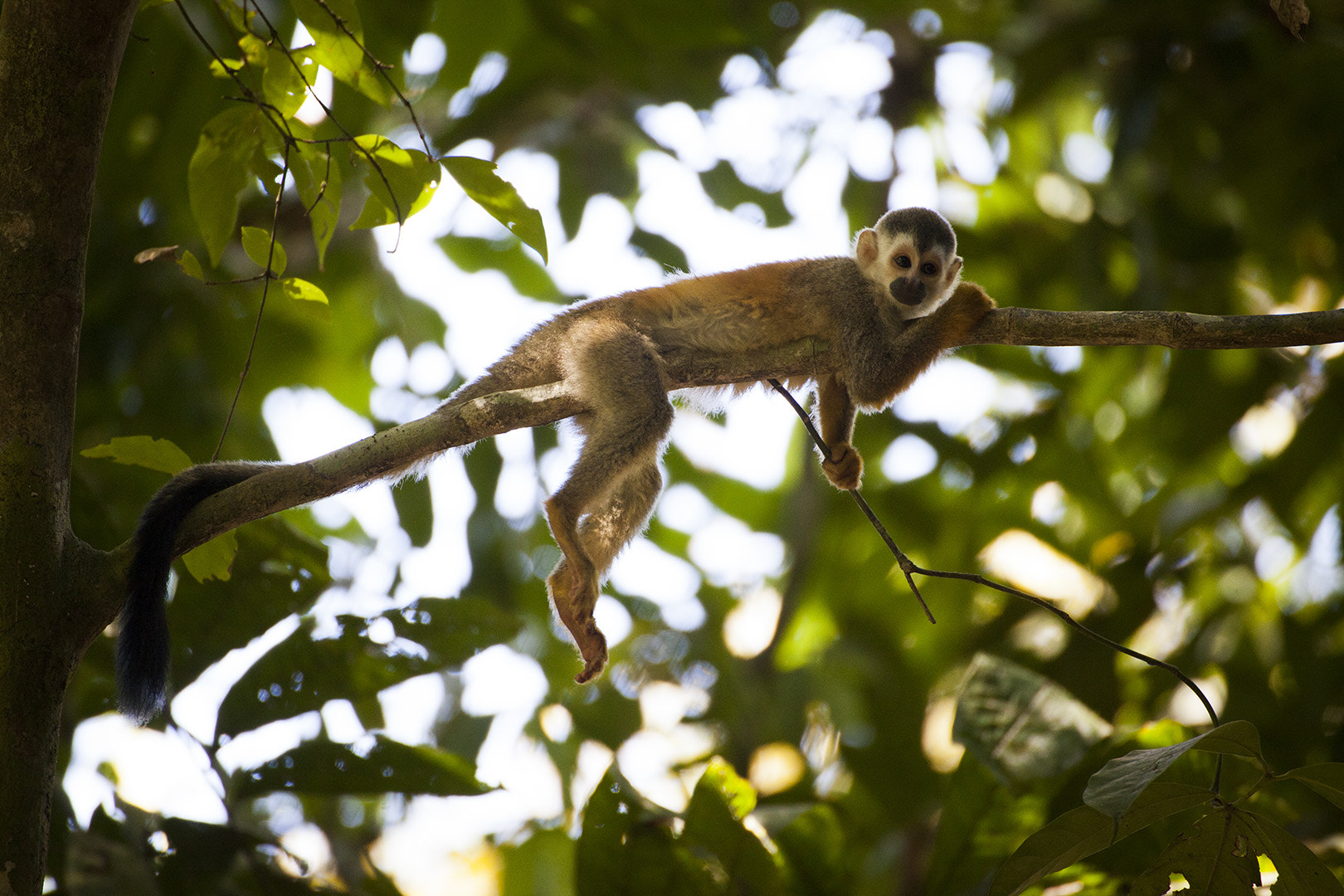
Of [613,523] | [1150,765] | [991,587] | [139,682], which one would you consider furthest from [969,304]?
[139,682]

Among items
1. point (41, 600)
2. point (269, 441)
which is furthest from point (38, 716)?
point (269, 441)

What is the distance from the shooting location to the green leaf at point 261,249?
7.27 ft

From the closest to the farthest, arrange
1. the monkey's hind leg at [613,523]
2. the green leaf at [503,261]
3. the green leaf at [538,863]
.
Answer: the monkey's hind leg at [613,523], the green leaf at [538,863], the green leaf at [503,261]

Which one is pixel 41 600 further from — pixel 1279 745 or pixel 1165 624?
pixel 1165 624

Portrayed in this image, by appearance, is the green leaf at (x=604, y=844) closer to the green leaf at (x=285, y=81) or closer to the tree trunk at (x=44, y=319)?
the tree trunk at (x=44, y=319)

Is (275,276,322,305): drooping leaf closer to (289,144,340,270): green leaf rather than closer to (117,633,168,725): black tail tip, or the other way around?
(289,144,340,270): green leaf

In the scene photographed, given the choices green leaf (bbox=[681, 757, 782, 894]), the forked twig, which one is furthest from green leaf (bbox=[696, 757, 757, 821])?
the forked twig

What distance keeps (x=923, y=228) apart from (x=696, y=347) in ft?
3.43

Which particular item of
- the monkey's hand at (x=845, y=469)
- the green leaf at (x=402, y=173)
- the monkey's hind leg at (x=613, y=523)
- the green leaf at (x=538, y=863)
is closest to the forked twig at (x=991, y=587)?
the monkey's hand at (x=845, y=469)

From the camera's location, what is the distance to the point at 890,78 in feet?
22.2

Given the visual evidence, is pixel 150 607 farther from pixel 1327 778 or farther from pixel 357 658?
pixel 1327 778

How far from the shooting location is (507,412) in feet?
7.93

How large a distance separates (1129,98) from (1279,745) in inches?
147

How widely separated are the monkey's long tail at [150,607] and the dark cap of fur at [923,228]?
271 centimetres
